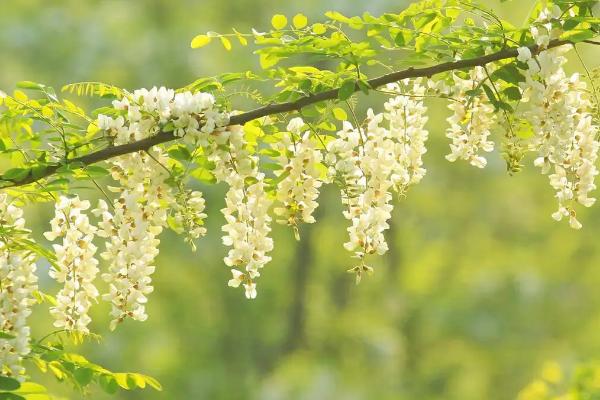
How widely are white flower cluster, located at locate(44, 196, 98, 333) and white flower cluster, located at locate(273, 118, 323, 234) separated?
0.68 meters

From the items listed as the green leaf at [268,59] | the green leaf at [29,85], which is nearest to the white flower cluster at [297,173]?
the green leaf at [268,59]

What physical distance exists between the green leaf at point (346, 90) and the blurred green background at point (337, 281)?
1408 centimetres

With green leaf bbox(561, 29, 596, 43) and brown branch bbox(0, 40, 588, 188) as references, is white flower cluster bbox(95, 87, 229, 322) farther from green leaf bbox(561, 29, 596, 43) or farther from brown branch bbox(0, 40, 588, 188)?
green leaf bbox(561, 29, 596, 43)

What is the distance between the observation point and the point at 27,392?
12.9ft

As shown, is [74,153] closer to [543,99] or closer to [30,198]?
[30,198]

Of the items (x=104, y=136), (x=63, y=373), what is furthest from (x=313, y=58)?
(x=63, y=373)

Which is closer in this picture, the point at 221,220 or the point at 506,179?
the point at 221,220

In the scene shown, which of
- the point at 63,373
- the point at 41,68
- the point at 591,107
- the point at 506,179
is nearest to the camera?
the point at 591,107

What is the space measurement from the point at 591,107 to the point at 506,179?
17.7 metres

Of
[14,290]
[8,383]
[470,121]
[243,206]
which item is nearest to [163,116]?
[243,206]

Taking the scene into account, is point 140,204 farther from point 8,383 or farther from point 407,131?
point 407,131

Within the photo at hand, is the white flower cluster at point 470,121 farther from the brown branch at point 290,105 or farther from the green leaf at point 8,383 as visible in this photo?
the green leaf at point 8,383

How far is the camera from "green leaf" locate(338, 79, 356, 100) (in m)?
3.34

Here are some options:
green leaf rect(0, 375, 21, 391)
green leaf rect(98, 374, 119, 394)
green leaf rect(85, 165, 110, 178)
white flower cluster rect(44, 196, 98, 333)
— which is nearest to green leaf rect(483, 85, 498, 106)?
green leaf rect(85, 165, 110, 178)
